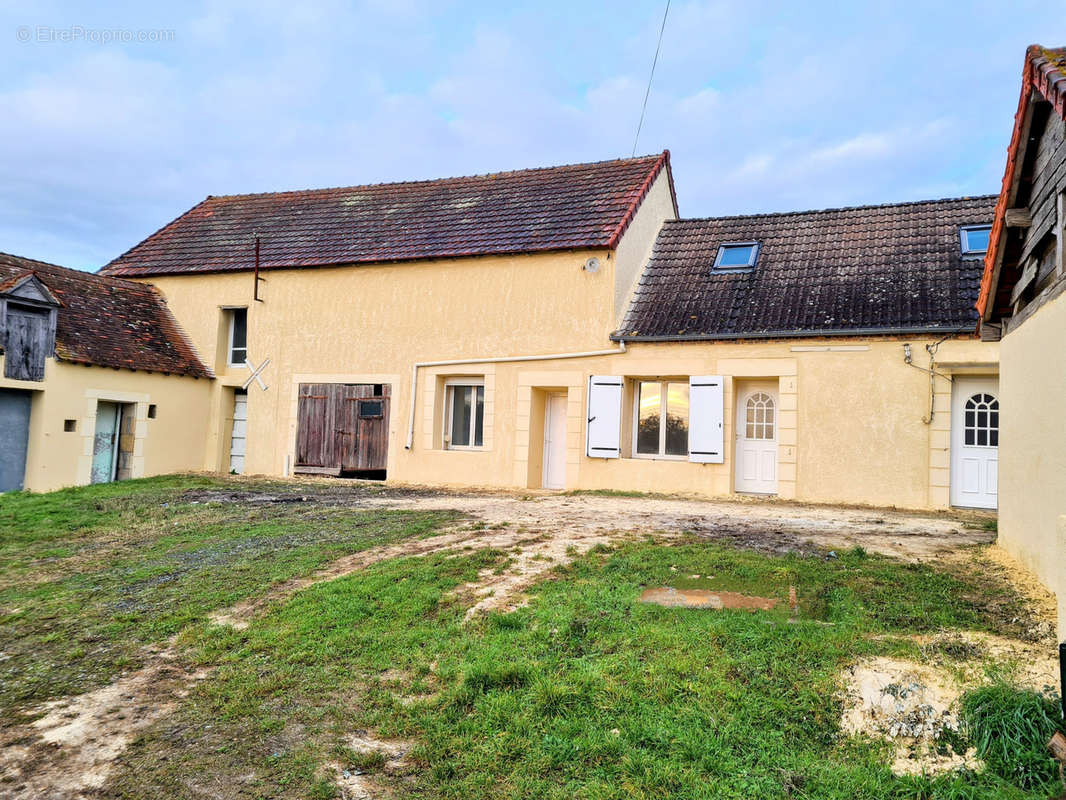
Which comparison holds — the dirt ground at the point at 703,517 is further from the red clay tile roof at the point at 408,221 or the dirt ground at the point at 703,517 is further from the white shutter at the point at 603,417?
the red clay tile roof at the point at 408,221

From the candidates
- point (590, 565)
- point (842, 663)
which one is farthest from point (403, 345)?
point (842, 663)

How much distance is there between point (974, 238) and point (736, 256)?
411cm

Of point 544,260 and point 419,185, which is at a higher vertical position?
point 419,185

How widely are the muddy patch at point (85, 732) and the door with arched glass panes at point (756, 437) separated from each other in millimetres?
10158

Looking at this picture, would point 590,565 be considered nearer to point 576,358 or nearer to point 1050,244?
point 1050,244

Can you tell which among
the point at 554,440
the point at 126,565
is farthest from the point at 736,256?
the point at 126,565

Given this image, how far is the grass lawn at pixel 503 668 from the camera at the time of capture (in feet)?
10.3

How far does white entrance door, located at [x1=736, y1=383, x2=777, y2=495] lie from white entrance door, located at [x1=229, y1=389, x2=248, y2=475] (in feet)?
36.6

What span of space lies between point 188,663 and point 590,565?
3.13m

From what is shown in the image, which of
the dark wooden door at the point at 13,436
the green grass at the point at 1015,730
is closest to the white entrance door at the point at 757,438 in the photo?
the green grass at the point at 1015,730

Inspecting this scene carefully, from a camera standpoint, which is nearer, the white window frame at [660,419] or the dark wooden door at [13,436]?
the dark wooden door at [13,436]

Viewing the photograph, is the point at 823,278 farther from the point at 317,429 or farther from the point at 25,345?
the point at 25,345

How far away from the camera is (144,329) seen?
1586 centimetres

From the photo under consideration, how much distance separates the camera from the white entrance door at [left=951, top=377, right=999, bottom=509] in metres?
10.9
